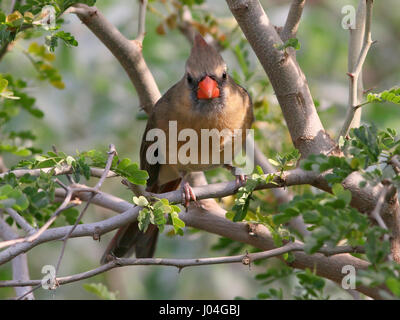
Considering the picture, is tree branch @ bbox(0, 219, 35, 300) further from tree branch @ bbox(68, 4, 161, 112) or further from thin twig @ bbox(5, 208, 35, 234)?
tree branch @ bbox(68, 4, 161, 112)

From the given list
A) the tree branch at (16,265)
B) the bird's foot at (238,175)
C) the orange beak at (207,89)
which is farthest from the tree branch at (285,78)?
the tree branch at (16,265)

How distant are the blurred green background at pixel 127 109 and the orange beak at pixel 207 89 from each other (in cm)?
127

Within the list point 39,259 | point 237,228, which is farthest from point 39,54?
point 39,259

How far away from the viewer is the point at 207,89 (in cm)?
261

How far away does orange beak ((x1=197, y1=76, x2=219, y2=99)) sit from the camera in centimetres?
262

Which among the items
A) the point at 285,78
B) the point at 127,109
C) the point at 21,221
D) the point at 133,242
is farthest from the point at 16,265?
the point at 127,109

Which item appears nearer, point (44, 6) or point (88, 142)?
point (44, 6)

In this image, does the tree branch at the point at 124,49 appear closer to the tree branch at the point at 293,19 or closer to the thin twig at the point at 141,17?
the thin twig at the point at 141,17

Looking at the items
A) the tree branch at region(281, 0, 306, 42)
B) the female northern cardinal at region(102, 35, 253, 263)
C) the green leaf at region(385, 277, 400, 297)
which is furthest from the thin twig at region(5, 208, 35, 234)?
the green leaf at region(385, 277, 400, 297)

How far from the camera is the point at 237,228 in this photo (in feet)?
7.91

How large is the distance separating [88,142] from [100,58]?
64 centimetres
